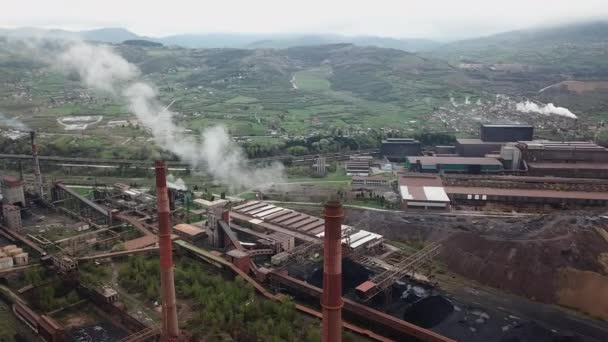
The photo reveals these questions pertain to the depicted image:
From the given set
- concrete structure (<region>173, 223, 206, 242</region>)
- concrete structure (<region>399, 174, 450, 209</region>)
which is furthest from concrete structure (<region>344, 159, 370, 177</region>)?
concrete structure (<region>173, 223, 206, 242</region>)

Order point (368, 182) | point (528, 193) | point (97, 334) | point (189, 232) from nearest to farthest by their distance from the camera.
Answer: point (97, 334) < point (189, 232) < point (528, 193) < point (368, 182)

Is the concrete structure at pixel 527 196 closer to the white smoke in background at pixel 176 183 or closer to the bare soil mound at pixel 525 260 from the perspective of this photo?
the bare soil mound at pixel 525 260

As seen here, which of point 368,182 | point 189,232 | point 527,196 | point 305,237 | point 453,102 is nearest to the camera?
point 305,237

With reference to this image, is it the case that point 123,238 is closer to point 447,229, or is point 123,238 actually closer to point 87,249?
point 87,249

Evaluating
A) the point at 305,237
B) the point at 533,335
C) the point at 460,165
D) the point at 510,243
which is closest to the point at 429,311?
the point at 533,335

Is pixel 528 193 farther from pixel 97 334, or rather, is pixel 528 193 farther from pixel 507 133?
pixel 97 334

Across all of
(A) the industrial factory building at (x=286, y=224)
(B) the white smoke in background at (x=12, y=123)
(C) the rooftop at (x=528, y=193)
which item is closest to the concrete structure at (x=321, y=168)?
(A) the industrial factory building at (x=286, y=224)

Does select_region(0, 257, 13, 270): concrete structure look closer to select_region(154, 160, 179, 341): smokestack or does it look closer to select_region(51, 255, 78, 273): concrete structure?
select_region(51, 255, 78, 273): concrete structure
